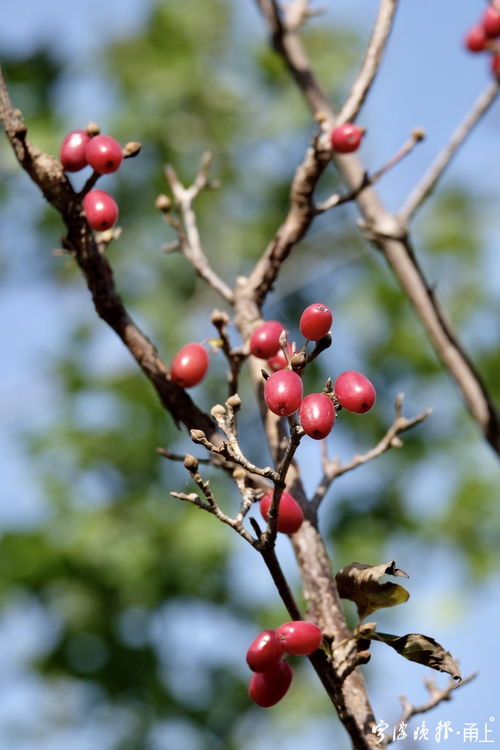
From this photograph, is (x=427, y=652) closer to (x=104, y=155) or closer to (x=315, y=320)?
(x=315, y=320)

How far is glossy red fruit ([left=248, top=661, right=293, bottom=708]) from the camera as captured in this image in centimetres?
125

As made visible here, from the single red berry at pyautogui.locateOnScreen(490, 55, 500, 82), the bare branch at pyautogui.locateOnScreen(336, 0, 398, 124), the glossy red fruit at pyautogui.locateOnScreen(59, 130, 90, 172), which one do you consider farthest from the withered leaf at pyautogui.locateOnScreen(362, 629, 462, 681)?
the single red berry at pyautogui.locateOnScreen(490, 55, 500, 82)

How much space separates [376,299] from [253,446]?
2.04 meters

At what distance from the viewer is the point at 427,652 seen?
118 cm

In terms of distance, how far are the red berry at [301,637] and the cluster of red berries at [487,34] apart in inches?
77.5

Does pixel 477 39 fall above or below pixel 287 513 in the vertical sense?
above

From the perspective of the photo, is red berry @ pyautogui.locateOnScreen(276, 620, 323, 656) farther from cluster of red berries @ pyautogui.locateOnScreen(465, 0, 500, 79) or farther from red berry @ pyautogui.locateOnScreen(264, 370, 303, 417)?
cluster of red berries @ pyautogui.locateOnScreen(465, 0, 500, 79)

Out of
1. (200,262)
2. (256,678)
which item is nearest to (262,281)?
(200,262)

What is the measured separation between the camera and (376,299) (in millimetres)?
8477

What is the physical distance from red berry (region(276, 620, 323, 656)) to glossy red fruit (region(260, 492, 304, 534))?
210mm

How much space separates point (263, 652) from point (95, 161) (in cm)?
86

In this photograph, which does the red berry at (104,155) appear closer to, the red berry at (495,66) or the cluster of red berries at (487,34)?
the red berry at (495,66)

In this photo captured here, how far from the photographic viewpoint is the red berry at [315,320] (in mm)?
1114

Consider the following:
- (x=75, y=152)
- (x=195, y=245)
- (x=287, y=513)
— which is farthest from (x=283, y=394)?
(x=195, y=245)
